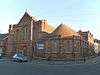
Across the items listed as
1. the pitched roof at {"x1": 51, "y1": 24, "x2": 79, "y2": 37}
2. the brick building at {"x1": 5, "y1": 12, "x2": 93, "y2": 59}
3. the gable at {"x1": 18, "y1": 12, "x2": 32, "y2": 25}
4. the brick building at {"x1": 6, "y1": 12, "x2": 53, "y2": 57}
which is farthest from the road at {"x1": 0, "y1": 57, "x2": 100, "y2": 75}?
the gable at {"x1": 18, "y1": 12, "x2": 32, "y2": 25}

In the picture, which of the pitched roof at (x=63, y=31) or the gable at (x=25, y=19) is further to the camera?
the gable at (x=25, y=19)

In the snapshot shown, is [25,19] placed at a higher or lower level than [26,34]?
higher

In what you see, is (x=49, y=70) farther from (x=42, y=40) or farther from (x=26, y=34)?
(x=26, y=34)

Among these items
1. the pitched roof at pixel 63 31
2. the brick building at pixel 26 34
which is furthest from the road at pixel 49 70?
the brick building at pixel 26 34

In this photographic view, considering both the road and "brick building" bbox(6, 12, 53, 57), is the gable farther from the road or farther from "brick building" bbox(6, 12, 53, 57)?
the road

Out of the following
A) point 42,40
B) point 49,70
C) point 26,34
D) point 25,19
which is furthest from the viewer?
point 25,19

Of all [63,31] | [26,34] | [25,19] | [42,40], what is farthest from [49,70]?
[25,19]

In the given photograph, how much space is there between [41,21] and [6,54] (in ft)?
51.2

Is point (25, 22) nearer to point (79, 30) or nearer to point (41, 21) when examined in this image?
point (41, 21)

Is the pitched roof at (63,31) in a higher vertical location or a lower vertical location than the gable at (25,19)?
lower

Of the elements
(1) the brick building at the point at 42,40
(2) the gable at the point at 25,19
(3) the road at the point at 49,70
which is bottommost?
(3) the road at the point at 49,70

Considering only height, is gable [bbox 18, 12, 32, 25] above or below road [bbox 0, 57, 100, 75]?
above

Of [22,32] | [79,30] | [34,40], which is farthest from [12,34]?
[79,30]

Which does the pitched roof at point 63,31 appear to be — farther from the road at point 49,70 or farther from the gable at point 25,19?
the road at point 49,70
